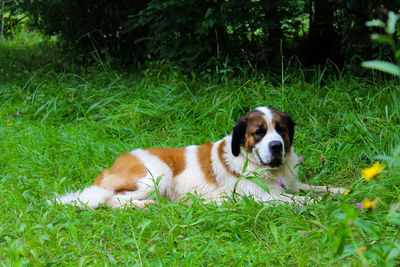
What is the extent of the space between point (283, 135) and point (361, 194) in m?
0.81

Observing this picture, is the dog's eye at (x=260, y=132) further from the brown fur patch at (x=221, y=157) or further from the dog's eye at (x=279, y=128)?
the brown fur patch at (x=221, y=157)

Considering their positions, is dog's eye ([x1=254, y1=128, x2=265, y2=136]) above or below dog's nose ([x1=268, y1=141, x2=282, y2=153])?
above

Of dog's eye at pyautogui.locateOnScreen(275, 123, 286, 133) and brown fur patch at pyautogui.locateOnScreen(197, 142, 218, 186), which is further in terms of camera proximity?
brown fur patch at pyautogui.locateOnScreen(197, 142, 218, 186)

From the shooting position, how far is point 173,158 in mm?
4355

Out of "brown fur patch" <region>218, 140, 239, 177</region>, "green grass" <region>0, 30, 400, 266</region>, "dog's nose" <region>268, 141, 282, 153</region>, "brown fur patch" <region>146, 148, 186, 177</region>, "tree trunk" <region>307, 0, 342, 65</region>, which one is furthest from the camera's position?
"tree trunk" <region>307, 0, 342, 65</region>

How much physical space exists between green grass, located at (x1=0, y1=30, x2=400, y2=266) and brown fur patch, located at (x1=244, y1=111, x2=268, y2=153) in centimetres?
66

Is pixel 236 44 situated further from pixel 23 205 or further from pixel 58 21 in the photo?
pixel 23 205

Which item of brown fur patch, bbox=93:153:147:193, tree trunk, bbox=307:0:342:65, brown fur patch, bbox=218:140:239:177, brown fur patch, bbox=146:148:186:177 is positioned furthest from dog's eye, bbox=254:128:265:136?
tree trunk, bbox=307:0:342:65

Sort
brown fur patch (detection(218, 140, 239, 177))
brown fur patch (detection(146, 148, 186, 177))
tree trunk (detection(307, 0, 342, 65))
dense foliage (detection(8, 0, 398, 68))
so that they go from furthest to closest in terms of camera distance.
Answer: tree trunk (detection(307, 0, 342, 65)) < dense foliage (detection(8, 0, 398, 68)) < brown fur patch (detection(146, 148, 186, 177)) < brown fur patch (detection(218, 140, 239, 177))

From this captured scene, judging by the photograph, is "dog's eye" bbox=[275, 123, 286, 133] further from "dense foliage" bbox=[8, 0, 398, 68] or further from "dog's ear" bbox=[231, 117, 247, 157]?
"dense foliage" bbox=[8, 0, 398, 68]

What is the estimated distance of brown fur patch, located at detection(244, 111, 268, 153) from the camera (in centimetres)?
384

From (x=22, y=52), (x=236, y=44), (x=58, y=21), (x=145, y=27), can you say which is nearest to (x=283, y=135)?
(x=236, y=44)

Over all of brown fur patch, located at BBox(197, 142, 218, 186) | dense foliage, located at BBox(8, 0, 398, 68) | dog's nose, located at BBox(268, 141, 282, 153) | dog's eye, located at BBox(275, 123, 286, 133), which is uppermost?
dense foliage, located at BBox(8, 0, 398, 68)

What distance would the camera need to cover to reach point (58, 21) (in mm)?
8609
